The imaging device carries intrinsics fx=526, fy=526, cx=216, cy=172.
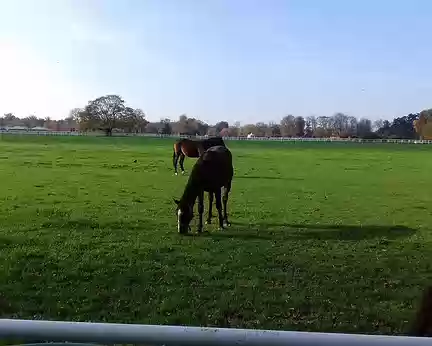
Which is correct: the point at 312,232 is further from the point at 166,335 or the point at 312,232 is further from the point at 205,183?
the point at 166,335

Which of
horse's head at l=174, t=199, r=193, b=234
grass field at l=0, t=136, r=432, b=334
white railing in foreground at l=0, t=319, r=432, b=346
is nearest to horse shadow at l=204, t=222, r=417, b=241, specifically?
grass field at l=0, t=136, r=432, b=334

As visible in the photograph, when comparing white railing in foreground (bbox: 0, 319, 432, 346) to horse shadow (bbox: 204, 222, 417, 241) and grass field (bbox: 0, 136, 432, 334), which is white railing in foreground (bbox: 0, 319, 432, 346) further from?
horse shadow (bbox: 204, 222, 417, 241)

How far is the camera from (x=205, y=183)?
439 inches

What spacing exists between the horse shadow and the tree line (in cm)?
8077

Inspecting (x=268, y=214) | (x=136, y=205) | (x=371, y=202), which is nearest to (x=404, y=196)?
(x=371, y=202)

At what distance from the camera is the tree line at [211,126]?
92.1 metres

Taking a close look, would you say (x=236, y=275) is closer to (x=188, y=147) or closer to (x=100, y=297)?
(x=100, y=297)

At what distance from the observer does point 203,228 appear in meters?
10.8

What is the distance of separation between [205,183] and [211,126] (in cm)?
10896

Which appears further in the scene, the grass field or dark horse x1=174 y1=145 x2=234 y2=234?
dark horse x1=174 y1=145 x2=234 y2=234

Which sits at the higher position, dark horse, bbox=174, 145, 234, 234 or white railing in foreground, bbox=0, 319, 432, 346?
white railing in foreground, bbox=0, 319, 432, 346

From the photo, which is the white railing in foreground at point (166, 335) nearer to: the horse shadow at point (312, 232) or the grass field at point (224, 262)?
the grass field at point (224, 262)

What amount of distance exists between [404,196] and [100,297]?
1354cm

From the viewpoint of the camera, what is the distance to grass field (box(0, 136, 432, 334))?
18.9 feet
